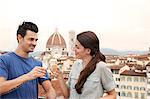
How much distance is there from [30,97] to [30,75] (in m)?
0.10

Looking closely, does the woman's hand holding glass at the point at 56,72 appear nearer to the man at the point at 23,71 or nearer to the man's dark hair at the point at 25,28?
the man at the point at 23,71

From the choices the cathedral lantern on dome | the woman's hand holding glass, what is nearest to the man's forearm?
the woman's hand holding glass

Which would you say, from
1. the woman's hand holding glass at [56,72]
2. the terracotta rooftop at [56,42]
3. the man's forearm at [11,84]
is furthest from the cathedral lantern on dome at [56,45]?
the man's forearm at [11,84]

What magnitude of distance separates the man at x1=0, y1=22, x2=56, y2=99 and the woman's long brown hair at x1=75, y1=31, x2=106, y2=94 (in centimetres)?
10

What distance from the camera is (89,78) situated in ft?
3.74

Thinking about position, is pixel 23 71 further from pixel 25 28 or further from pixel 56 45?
pixel 56 45

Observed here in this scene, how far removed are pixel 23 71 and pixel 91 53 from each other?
0.21m

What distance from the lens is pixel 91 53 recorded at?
1.17m

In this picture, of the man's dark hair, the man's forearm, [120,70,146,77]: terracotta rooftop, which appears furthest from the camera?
[120,70,146,77]: terracotta rooftop

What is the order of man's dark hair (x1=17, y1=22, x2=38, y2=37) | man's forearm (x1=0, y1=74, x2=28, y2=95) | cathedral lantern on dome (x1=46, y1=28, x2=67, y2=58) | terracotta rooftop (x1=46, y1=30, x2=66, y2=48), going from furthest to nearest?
1. terracotta rooftop (x1=46, y1=30, x2=66, y2=48)
2. cathedral lantern on dome (x1=46, y1=28, x2=67, y2=58)
3. man's dark hair (x1=17, y1=22, x2=38, y2=37)
4. man's forearm (x1=0, y1=74, x2=28, y2=95)

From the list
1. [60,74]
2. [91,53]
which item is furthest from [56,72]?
[91,53]

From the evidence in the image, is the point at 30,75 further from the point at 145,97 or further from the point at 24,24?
the point at 145,97

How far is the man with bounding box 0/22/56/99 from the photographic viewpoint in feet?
3.52

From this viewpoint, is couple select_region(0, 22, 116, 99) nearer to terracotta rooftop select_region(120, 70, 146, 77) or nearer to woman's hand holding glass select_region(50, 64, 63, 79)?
woman's hand holding glass select_region(50, 64, 63, 79)
